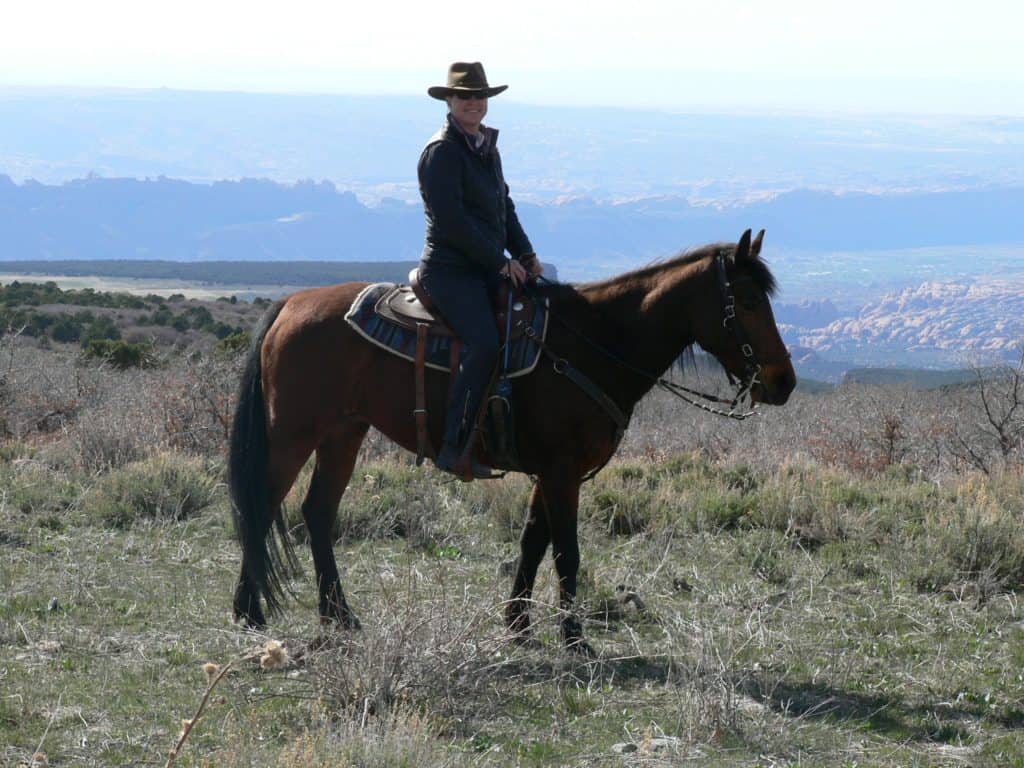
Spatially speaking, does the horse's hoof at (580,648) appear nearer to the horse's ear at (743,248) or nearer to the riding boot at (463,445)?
the riding boot at (463,445)

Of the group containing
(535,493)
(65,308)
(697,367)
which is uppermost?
(697,367)

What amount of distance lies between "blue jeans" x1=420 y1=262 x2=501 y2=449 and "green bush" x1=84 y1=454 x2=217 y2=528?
127 inches

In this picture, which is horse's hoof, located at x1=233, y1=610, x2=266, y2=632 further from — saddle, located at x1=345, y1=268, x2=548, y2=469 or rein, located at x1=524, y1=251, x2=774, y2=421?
rein, located at x1=524, y1=251, x2=774, y2=421

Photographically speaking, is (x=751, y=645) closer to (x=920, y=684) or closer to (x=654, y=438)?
(x=920, y=684)

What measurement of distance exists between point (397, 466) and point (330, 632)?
5.17 metres

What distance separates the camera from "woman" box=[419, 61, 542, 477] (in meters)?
5.93

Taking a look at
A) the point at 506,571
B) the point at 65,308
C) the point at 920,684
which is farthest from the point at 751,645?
the point at 65,308

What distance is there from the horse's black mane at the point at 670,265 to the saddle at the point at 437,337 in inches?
5.5

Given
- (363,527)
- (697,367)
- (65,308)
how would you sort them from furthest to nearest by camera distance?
(65,308)
(363,527)
(697,367)

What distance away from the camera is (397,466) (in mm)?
10320

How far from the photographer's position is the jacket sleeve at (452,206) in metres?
5.95

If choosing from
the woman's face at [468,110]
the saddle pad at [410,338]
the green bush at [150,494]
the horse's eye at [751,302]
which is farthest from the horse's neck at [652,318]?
the green bush at [150,494]

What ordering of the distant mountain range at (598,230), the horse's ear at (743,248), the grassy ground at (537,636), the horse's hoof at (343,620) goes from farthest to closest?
1. the distant mountain range at (598,230)
2. the horse's hoof at (343,620)
3. the horse's ear at (743,248)
4. the grassy ground at (537,636)

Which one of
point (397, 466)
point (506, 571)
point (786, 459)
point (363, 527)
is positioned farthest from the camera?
point (786, 459)
